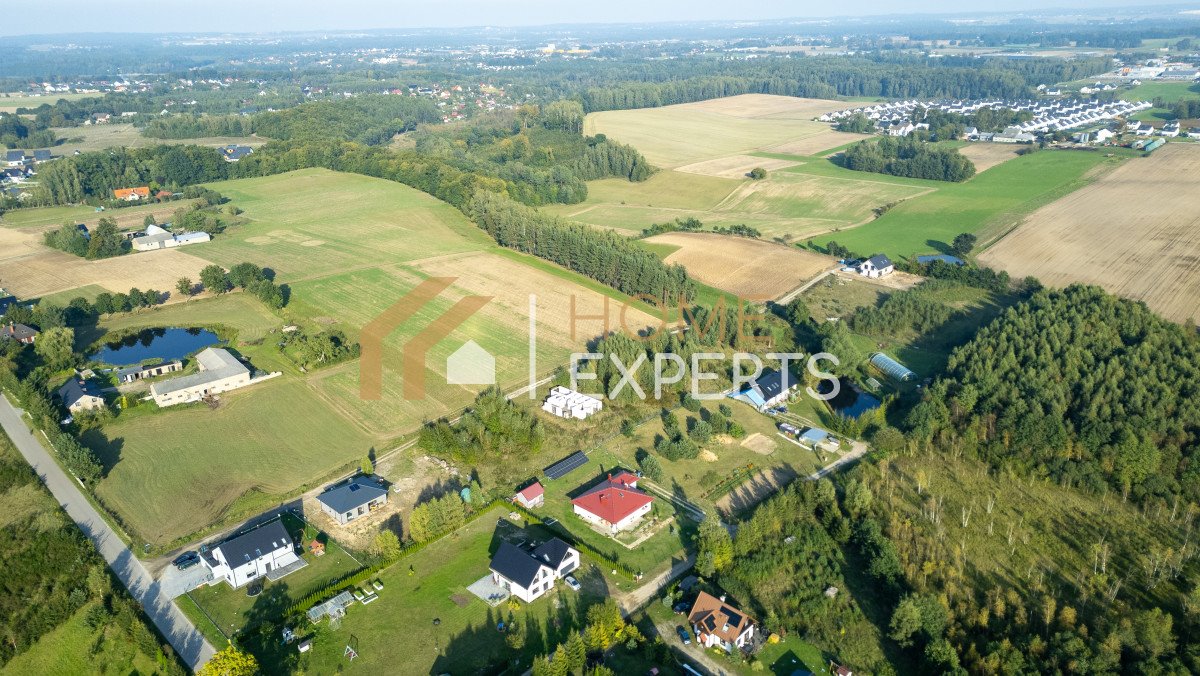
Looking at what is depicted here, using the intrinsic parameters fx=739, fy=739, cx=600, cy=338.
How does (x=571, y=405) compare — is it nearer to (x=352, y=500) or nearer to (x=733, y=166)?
(x=352, y=500)

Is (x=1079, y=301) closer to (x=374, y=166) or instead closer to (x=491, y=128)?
(x=374, y=166)

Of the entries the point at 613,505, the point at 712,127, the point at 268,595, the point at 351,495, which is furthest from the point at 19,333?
the point at 712,127

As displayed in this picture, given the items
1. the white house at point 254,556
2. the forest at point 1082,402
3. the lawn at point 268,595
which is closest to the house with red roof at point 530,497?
the lawn at point 268,595

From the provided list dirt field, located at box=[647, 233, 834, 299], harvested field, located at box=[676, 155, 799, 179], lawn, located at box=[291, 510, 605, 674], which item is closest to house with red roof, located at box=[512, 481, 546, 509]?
lawn, located at box=[291, 510, 605, 674]

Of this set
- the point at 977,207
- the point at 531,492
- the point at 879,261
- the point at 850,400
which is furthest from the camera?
the point at 977,207

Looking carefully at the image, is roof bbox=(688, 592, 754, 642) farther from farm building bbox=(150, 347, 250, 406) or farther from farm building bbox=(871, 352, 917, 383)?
farm building bbox=(150, 347, 250, 406)

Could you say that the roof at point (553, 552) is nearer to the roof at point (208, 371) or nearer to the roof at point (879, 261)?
the roof at point (208, 371)
